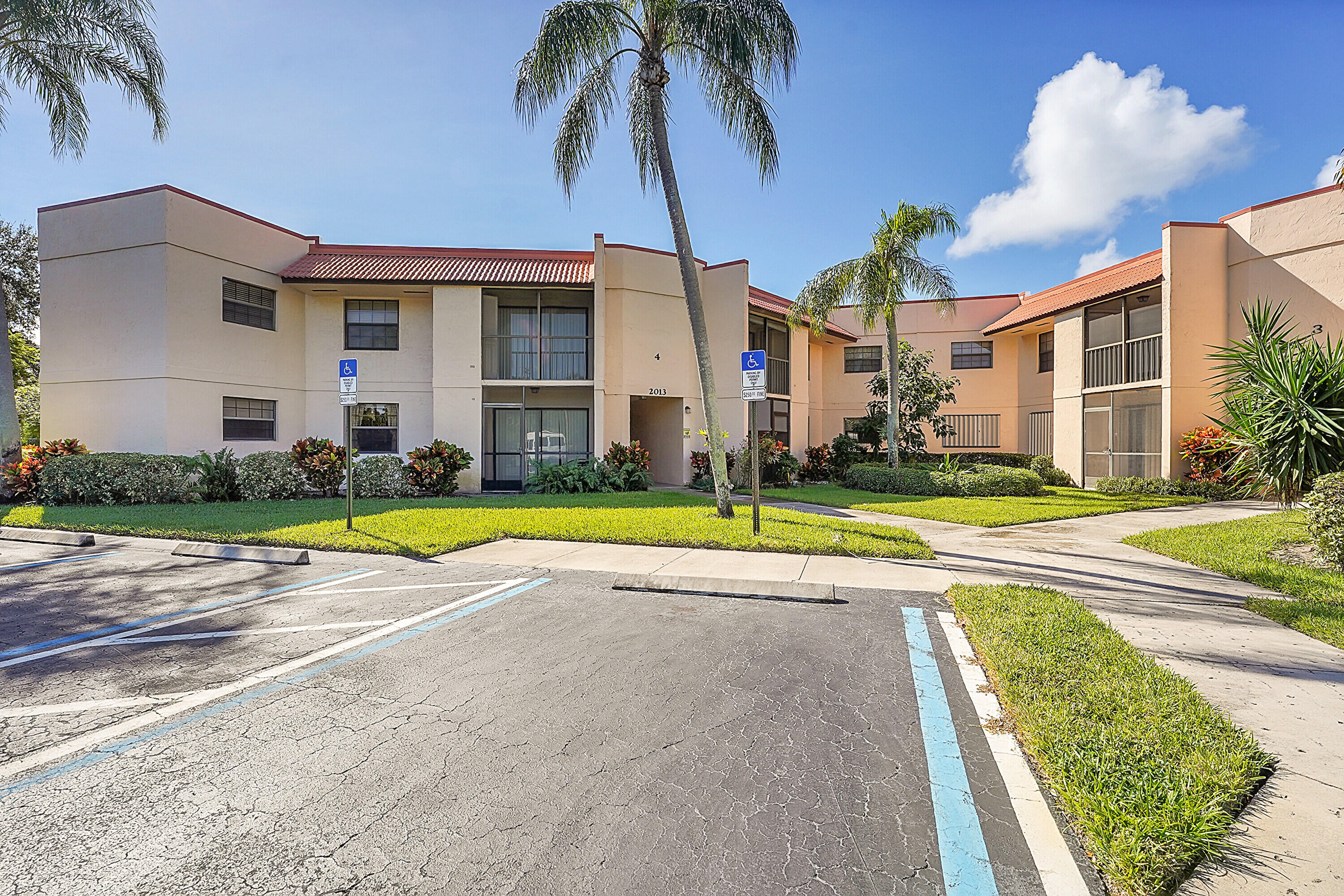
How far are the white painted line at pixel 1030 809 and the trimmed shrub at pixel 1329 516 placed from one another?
593 cm

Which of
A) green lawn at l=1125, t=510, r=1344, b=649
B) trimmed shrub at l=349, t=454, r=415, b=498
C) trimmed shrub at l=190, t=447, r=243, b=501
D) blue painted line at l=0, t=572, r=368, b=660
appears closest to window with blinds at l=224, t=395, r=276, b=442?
trimmed shrub at l=190, t=447, r=243, b=501

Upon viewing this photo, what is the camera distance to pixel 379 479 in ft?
53.4

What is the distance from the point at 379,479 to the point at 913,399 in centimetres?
1687

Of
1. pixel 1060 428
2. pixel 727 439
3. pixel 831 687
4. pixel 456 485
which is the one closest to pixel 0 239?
pixel 456 485

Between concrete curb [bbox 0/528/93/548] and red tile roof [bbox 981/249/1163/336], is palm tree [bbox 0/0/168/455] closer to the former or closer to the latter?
concrete curb [bbox 0/528/93/548]

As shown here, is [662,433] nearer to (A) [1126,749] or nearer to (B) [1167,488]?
(B) [1167,488]

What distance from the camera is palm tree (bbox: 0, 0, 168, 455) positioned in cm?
1474

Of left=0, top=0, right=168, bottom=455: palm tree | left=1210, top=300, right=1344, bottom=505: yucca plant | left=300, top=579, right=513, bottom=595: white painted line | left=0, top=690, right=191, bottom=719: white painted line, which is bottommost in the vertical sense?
left=0, top=690, right=191, bottom=719: white painted line

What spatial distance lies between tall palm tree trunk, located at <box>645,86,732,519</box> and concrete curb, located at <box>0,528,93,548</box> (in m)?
10.1

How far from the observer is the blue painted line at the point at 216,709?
3.14 meters

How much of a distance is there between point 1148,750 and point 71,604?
8862mm

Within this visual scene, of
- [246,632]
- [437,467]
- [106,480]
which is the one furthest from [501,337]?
[246,632]

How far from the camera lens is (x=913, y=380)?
22234mm

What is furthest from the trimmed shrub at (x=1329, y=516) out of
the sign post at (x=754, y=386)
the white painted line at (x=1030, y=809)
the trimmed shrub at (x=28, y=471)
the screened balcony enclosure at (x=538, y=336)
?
the trimmed shrub at (x=28, y=471)
